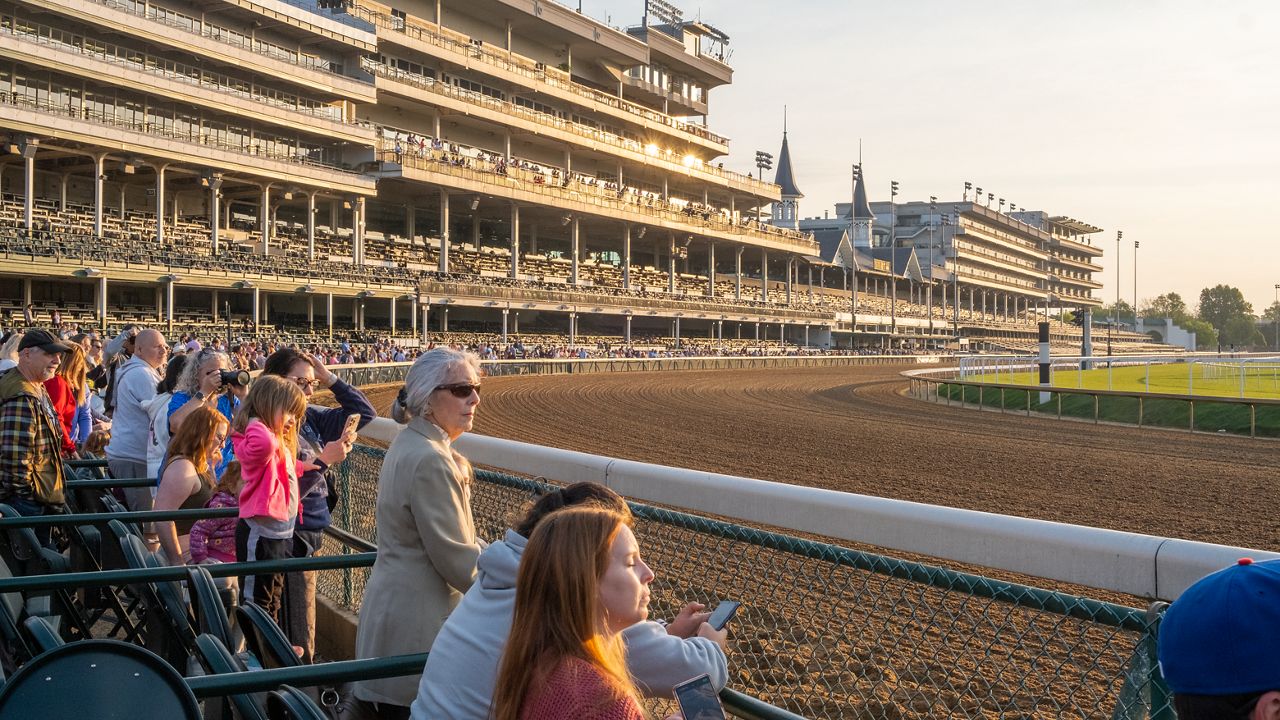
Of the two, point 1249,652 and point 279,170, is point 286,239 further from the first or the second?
point 1249,652

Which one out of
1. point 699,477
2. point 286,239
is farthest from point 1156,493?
point 286,239

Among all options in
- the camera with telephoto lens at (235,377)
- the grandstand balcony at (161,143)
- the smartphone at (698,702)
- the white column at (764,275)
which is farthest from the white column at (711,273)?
the smartphone at (698,702)

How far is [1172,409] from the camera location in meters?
21.3

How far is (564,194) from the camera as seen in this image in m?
57.6

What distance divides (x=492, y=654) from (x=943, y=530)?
65.5 inches

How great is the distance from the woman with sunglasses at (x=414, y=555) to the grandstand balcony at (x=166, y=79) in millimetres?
36270

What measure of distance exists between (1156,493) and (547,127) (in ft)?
165

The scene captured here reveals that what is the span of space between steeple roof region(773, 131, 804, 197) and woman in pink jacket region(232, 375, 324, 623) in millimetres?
99257

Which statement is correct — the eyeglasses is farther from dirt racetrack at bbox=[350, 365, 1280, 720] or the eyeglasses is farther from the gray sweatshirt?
the gray sweatshirt

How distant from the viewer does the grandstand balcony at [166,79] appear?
113ft

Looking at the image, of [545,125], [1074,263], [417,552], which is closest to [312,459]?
[417,552]

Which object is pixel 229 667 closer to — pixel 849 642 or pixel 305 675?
pixel 305 675

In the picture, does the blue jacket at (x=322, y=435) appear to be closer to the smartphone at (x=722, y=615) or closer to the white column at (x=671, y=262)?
the smartphone at (x=722, y=615)

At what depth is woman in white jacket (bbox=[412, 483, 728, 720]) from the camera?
2.37 meters
